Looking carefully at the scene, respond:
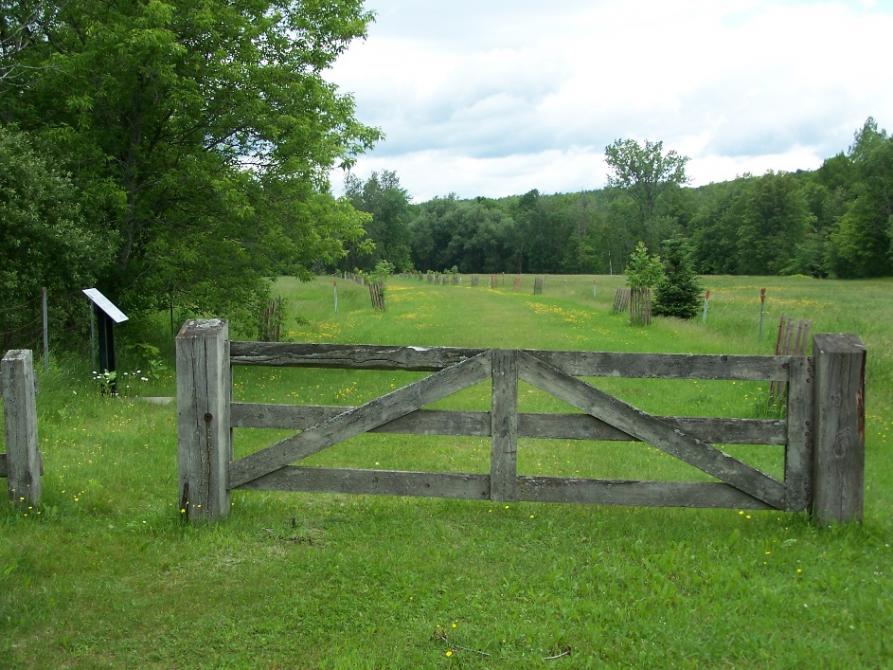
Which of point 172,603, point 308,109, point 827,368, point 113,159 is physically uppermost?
point 308,109

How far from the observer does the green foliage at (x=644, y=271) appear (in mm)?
30359

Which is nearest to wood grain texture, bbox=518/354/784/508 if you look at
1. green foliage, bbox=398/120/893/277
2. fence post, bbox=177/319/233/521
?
fence post, bbox=177/319/233/521

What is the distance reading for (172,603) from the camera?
4492mm

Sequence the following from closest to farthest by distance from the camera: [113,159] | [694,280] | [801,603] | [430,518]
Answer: [801,603] → [430,518] → [113,159] → [694,280]

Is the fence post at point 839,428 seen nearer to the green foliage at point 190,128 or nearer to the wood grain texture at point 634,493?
the wood grain texture at point 634,493

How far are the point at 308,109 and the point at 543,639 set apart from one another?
43.1 feet

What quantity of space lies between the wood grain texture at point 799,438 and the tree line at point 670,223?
70405mm

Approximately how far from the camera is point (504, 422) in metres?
5.54

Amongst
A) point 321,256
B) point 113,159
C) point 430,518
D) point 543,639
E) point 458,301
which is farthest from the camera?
point 458,301

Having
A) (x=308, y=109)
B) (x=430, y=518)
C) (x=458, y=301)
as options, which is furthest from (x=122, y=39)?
(x=458, y=301)

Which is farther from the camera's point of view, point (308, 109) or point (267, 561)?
point (308, 109)

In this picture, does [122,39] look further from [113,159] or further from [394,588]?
[394,588]

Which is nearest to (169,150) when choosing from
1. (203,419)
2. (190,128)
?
(190,128)

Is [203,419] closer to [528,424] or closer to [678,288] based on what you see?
[528,424]
